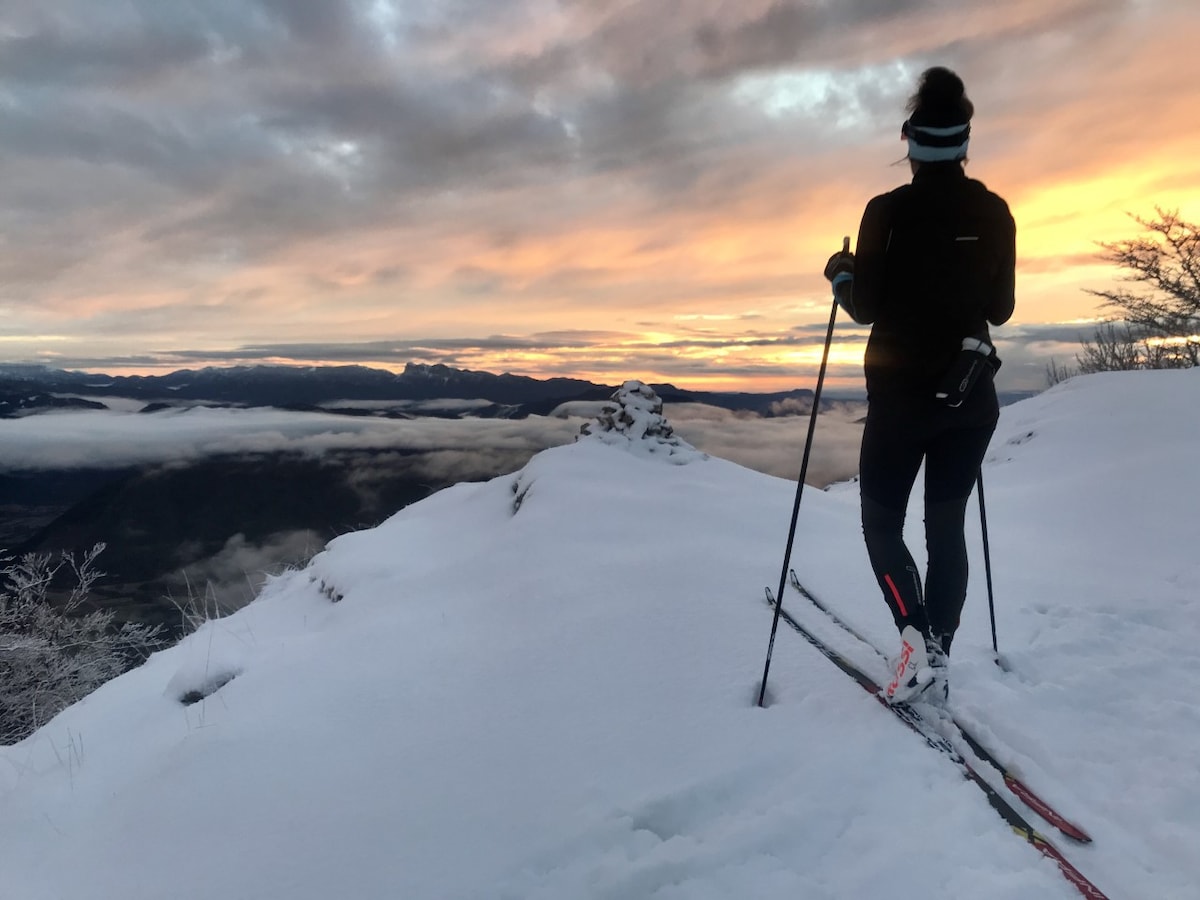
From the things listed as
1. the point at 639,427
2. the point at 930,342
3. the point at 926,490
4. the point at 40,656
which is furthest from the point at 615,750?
the point at 40,656

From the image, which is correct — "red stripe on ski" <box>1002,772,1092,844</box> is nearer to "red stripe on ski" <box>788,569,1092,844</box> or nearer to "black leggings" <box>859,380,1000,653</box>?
"red stripe on ski" <box>788,569,1092,844</box>

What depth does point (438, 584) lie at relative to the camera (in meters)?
5.96

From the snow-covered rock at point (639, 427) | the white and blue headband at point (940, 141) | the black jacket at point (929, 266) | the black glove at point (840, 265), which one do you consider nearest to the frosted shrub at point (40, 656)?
the snow-covered rock at point (639, 427)

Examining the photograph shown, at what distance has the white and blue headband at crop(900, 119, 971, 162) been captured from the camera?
10.3 feet

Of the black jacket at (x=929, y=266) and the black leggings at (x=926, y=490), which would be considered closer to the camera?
the black jacket at (x=929, y=266)

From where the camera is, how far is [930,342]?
10.2 ft

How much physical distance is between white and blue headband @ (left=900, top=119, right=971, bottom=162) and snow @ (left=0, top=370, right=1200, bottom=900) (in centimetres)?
284

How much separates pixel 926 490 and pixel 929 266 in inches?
44.7

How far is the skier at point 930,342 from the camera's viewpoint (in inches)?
121

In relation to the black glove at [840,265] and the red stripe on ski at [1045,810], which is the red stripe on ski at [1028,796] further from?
the black glove at [840,265]

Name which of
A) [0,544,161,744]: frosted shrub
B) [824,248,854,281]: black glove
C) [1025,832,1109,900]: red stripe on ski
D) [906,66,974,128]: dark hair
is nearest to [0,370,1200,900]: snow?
[1025,832,1109,900]: red stripe on ski

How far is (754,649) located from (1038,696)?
1.60 metres

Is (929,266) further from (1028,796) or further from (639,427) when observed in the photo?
(639,427)

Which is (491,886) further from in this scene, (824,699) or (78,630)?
(78,630)
